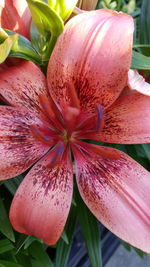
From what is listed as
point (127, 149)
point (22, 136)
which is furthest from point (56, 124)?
point (127, 149)

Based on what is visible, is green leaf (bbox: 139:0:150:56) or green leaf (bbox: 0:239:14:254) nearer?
green leaf (bbox: 0:239:14:254)

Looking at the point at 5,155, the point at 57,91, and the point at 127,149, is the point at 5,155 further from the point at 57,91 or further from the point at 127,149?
the point at 127,149

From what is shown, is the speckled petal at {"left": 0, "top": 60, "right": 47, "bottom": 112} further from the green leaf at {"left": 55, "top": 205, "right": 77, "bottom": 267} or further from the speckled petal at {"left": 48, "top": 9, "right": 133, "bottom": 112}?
the green leaf at {"left": 55, "top": 205, "right": 77, "bottom": 267}

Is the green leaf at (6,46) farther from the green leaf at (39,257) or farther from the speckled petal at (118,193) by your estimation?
the green leaf at (39,257)

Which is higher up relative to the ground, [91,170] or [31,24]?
[31,24]

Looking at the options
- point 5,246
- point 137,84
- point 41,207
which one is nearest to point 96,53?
point 137,84

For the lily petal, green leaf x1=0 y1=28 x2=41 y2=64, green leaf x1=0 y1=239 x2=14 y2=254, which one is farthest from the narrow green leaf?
green leaf x1=0 y1=239 x2=14 y2=254
